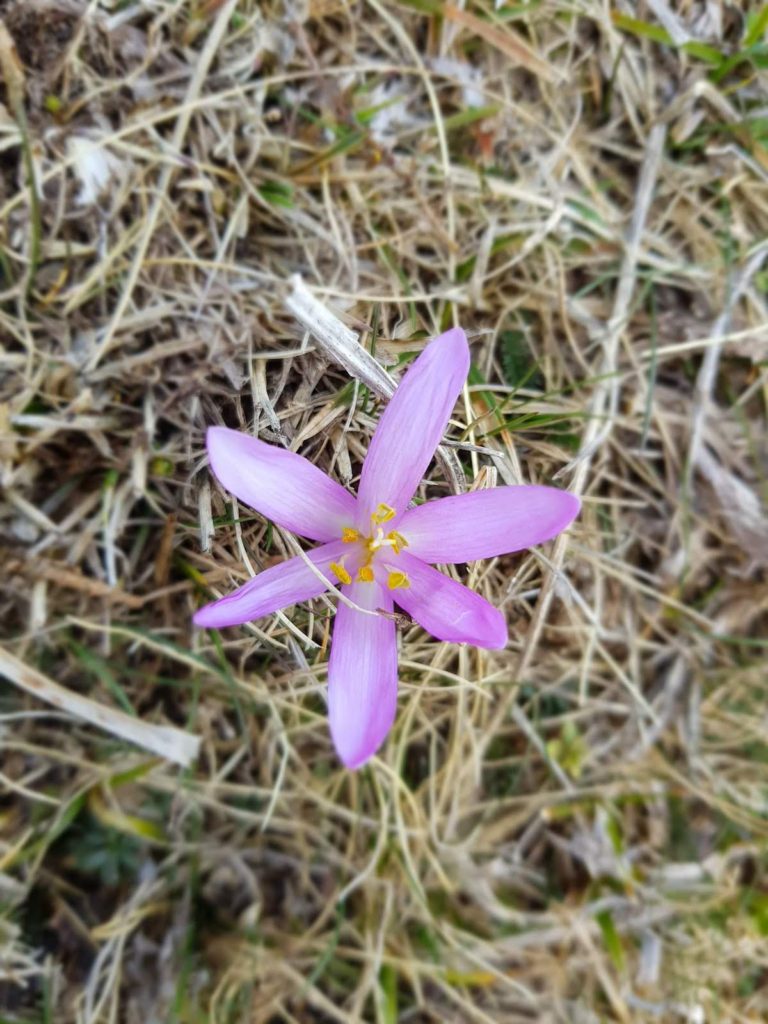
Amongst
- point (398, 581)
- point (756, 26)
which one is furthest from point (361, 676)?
point (756, 26)

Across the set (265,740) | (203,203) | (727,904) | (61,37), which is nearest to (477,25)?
(203,203)

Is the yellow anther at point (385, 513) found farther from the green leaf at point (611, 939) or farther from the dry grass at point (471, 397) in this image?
the green leaf at point (611, 939)

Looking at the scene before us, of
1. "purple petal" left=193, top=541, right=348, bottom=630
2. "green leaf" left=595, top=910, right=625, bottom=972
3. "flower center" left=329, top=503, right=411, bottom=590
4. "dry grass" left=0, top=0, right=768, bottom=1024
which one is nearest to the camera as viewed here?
"purple petal" left=193, top=541, right=348, bottom=630

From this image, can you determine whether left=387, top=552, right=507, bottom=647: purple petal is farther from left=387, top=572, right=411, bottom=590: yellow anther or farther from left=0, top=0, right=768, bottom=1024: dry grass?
left=0, top=0, right=768, bottom=1024: dry grass

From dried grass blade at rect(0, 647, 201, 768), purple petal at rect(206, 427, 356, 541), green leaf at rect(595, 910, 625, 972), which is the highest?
purple petal at rect(206, 427, 356, 541)

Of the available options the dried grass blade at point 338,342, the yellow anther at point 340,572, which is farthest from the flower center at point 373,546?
the dried grass blade at point 338,342

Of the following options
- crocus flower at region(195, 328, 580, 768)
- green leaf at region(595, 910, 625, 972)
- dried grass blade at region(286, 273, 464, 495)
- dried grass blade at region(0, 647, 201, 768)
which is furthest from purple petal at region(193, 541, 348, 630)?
green leaf at region(595, 910, 625, 972)

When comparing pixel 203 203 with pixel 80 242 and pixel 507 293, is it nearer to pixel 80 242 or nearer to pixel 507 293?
pixel 80 242
